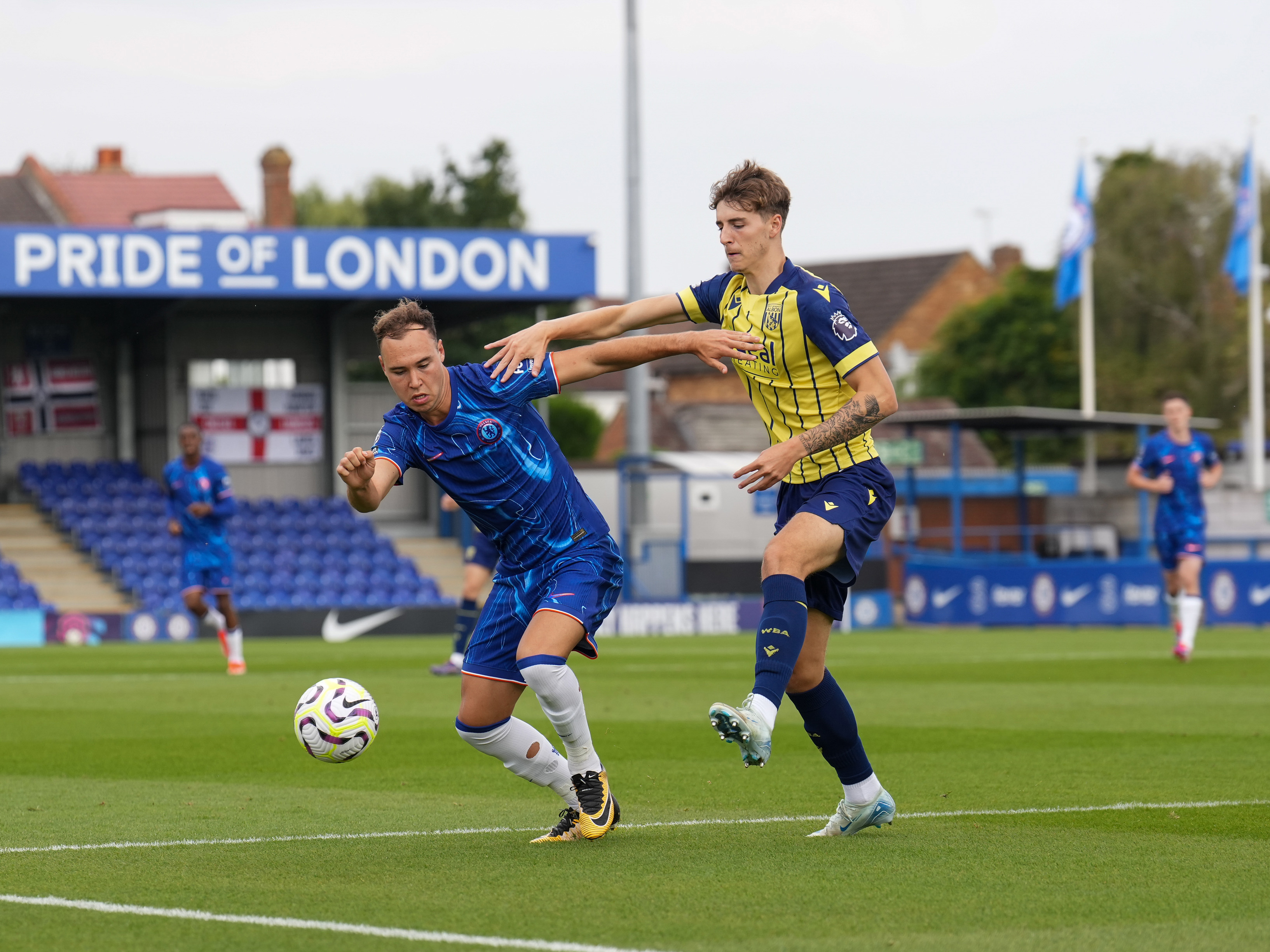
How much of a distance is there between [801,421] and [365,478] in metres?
1.59

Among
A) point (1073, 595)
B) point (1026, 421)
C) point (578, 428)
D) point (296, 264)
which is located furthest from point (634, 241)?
point (578, 428)

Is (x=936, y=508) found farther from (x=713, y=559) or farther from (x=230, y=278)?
(x=230, y=278)

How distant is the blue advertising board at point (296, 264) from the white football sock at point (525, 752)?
24.1 metres

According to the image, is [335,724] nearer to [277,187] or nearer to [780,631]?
[780,631]

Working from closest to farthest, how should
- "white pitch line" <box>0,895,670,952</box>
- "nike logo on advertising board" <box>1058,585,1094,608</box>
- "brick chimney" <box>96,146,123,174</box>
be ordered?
"white pitch line" <box>0,895,670,952</box> → "nike logo on advertising board" <box>1058,585,1094,608</box> → "brick chimney" <box>96,146,123,174</box>

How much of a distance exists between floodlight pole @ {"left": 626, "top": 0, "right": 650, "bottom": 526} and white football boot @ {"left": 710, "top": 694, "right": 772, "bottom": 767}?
25458mm

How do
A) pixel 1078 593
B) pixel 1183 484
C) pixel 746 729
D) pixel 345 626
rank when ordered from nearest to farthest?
Result: pixel 746 729
pixel 1183 484
pixel 345 626
pixel 1078 593

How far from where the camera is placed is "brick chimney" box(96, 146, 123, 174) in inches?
2530

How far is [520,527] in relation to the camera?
251 inches

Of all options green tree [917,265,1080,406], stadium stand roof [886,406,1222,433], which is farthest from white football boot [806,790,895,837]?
green tree [917,265,1080,406]

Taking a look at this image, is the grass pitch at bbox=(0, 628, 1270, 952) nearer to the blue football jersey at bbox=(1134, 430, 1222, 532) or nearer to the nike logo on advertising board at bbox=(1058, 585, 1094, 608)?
the blue football jersey at bbox=(1134, 430, 1222, 532)

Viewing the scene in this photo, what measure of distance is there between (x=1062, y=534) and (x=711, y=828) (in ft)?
95.9

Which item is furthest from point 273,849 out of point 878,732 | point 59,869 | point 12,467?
point 12,467

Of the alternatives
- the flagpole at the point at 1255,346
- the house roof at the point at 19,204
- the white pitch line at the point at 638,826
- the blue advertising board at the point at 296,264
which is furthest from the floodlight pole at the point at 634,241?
the house roof at the point at 19,204
